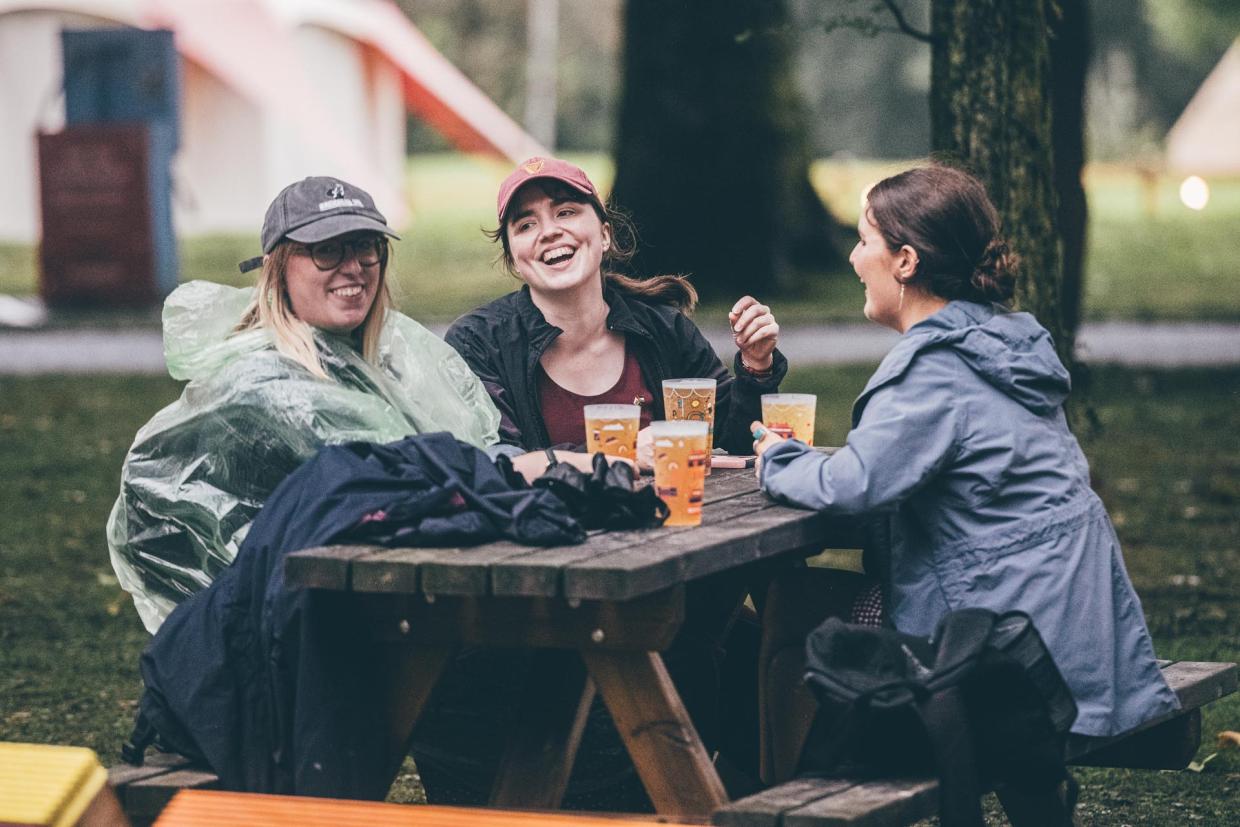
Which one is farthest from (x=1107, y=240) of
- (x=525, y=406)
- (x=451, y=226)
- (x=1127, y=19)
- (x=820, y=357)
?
(x=1127, y=19)

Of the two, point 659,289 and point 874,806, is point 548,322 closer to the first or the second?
point 659,289

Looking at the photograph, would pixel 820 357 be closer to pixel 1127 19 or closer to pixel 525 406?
pixel 525 406

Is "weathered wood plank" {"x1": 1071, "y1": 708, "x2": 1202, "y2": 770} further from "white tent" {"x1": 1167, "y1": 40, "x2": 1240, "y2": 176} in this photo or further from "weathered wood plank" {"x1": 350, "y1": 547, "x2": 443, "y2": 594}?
"white tent" {"x1": 1167, "y1": 40, "x2": 1240, "y2": 176}

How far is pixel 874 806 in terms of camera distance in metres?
3.23

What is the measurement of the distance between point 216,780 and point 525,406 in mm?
1272

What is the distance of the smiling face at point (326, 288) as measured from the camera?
399 centimetres

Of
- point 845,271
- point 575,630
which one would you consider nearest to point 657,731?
point 575,630

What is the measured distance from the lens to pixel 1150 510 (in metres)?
8.77

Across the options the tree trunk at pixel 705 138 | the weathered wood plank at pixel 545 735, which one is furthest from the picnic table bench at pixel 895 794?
the tree trunk at pixel 705 138

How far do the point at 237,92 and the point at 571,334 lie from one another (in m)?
21.7

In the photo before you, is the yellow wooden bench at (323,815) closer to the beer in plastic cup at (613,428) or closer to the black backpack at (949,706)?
the black backpack at (949,706)

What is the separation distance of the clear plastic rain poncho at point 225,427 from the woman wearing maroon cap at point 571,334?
323mm

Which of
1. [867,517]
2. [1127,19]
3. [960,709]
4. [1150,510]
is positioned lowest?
[1150,510]

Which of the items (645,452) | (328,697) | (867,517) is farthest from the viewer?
→ (645,452)
